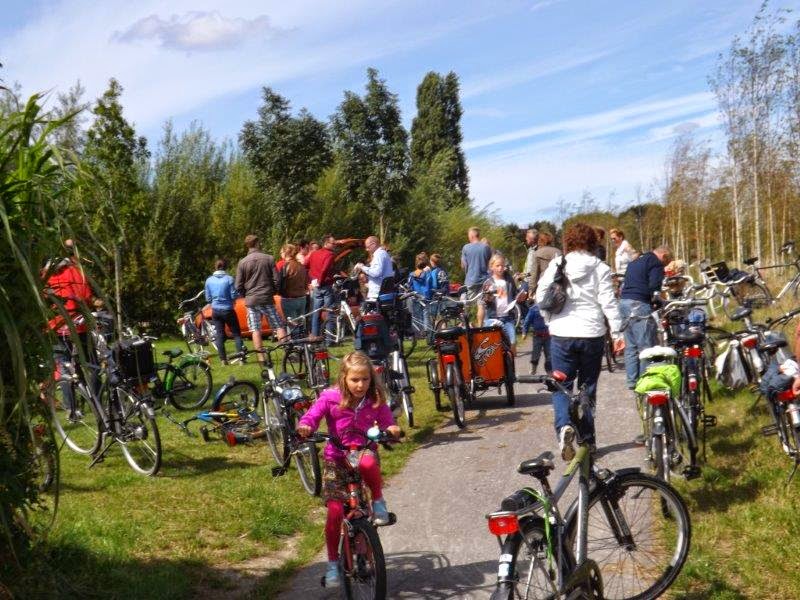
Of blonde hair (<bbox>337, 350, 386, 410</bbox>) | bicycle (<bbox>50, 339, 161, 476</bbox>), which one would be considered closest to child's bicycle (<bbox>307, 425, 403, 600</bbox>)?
blonde hair (<bbox>337, 350, 386, 410</bbox>)

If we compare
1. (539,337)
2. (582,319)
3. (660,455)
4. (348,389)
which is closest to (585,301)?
(582,319)

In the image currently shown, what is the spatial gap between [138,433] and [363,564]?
3.95 m

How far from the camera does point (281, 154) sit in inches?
1012

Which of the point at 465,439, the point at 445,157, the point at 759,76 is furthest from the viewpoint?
the point at 445,157

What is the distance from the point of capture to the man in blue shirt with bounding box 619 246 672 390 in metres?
9.41

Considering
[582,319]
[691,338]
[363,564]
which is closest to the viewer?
[363,564]

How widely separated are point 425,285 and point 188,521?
475 inches

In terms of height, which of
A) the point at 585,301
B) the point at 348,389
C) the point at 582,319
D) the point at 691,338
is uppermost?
the point at 585,301

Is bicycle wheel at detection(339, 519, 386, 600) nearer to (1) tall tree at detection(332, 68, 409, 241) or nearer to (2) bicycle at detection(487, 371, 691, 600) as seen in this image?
(2) bicycle at detection(487, 371, 691, 600)

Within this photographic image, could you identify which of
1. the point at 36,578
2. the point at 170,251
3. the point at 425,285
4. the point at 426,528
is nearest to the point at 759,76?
the point at 425,285

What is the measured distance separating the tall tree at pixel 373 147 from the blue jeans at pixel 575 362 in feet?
65.8

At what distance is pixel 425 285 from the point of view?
18516 millimetres

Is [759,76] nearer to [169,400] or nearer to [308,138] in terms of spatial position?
[308,138]

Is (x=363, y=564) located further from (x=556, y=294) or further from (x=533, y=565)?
(x=556, y=294)
